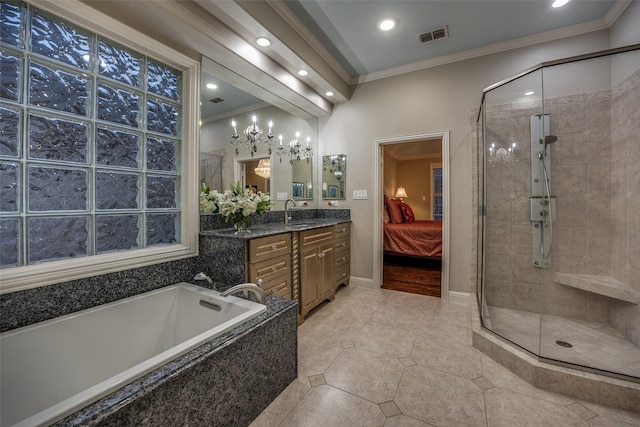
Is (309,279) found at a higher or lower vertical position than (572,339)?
higher

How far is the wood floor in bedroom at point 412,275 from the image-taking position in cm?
347

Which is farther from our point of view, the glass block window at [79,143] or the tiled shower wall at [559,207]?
the tiled shower wall at [559,207]

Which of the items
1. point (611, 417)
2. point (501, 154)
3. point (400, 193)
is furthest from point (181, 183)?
point (400, 193)

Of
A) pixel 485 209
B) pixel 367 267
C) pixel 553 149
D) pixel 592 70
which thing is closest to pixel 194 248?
pixel 367 267

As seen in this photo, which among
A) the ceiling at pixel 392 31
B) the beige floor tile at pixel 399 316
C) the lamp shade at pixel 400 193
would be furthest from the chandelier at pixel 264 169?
the lamp shade at pixel 400 193

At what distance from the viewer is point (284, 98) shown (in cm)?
308

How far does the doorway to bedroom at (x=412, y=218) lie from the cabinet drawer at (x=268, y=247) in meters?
1.73

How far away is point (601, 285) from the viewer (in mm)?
2066

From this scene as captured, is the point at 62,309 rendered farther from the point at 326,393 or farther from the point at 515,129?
the point at 515,129

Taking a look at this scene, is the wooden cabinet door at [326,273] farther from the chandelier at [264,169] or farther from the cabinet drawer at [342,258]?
the chandelier at [264,169]

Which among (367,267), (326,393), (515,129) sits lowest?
(326,393)

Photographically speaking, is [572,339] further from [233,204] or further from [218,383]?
[233,204]

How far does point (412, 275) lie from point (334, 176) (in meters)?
1.98

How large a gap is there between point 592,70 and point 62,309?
419cm
